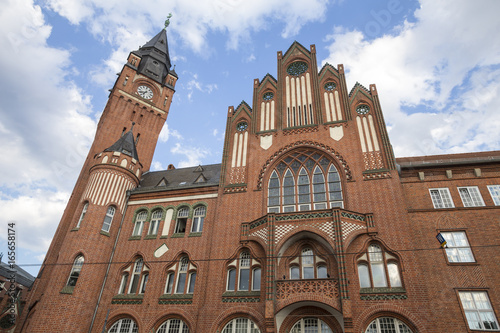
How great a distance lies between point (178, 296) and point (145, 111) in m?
23.2

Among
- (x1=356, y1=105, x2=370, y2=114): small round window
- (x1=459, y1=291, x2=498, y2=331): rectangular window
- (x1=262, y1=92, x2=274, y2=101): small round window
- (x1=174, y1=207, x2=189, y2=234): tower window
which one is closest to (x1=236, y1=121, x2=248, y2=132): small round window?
(x1=262, y1=92, x2=274, y2=101): small round window

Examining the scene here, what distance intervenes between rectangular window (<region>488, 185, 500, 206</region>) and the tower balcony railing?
1054cm

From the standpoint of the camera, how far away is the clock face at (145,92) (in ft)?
120

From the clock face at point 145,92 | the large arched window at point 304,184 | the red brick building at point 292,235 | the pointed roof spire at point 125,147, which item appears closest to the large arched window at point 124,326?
the red brick building at point 292,235

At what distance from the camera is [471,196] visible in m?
18.2

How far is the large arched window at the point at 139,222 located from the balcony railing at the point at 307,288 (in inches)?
470

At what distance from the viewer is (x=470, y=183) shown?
61.2 ft

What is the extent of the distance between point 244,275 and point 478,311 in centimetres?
1186

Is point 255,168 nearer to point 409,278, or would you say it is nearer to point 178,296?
point 178,296

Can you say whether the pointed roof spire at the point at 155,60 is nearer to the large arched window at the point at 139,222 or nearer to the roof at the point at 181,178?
the roof at the point at 181,178

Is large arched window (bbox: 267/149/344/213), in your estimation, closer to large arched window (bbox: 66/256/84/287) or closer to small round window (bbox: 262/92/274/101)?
small round window (bbox: 262/92/274/101)

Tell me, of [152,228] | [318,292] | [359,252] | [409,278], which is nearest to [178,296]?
[152,228]

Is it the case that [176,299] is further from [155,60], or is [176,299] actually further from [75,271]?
[155,60]

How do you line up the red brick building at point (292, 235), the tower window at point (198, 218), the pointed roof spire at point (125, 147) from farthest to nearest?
the pointed roof spire at point (125, 147)
the tower window at point (198, 218)
the red brick building at point (292, 235)
